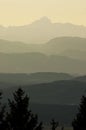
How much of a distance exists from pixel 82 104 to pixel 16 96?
5596mm

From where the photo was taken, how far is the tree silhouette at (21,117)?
22.0 metres

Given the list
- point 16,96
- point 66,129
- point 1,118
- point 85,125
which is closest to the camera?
point 1,118

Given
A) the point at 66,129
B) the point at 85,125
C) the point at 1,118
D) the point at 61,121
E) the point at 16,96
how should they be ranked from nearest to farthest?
1. the point at 1,118
2. the point at 16,96
3. the point at 85,125
4. the point at 66,129
5. the point at 61,121

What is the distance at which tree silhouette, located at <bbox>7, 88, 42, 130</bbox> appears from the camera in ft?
72.1

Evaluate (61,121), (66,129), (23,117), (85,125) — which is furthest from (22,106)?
(61,121)

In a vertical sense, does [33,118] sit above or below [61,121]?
below

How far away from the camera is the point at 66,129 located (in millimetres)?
156625

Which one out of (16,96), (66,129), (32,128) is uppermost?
(66,129)

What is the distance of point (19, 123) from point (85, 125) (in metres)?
5.50

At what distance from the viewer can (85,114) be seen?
1053 inches

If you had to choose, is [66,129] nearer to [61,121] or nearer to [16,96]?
[61,121]

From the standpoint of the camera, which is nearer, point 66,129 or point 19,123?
point 19,123

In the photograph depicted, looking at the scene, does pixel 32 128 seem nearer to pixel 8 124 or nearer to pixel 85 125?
pixel 8 124

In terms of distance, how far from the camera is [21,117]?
2214 cm
